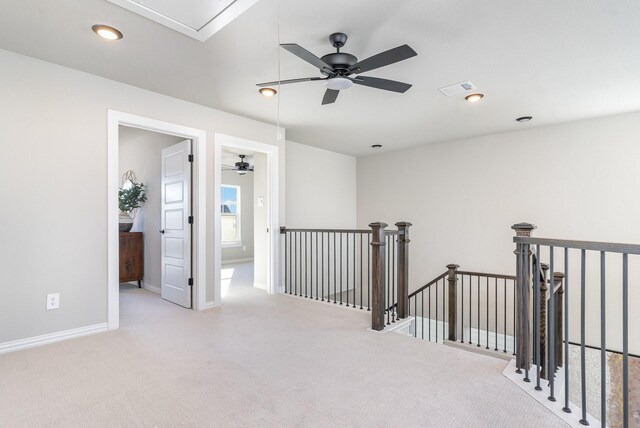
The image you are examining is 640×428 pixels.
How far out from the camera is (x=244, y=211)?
874cm

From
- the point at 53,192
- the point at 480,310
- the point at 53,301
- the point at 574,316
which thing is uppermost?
the point at 53,192

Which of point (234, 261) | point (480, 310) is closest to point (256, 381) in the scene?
point (480, 310)

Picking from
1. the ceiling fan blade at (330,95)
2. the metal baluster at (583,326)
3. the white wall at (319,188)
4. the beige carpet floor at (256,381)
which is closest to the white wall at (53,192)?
the beige carpet floor at (256,381)

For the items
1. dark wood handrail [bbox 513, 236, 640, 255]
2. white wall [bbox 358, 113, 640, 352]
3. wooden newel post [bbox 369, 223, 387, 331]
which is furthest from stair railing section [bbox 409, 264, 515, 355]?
dark wood handrail [bbox 513, 236, 640, 255]

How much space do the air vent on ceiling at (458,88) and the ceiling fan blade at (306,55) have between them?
156cm

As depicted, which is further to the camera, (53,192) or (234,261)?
(234,261)

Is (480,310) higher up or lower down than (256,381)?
lower down

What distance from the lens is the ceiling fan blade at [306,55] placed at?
198cm

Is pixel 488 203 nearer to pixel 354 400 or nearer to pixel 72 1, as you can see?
pixel 354 400

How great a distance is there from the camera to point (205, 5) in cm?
202

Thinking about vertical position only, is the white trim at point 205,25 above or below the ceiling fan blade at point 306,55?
above

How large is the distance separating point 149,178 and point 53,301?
2615 millimetres

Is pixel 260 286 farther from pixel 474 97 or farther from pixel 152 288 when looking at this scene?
pixel 474 97

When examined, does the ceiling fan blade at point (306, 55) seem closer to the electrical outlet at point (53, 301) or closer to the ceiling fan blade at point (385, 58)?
the ceiling fan blade at point (385, 58)
